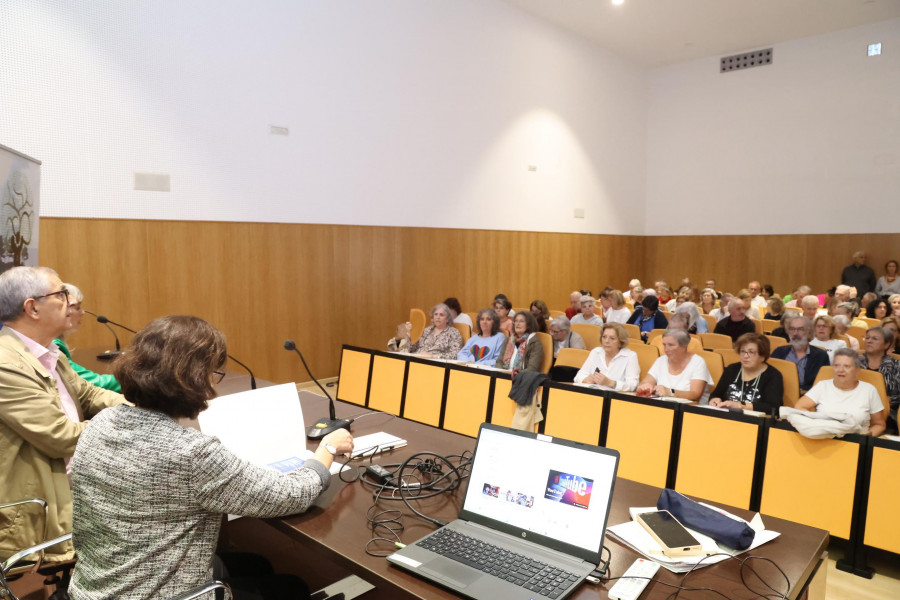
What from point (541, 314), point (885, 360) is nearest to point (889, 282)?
point (885, 360)

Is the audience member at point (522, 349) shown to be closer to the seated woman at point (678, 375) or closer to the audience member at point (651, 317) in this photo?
the seated woman at point (678, 375)

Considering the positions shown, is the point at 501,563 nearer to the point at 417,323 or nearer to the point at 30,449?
the point at 30,449

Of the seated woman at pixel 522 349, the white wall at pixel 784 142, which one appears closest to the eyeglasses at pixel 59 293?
the seated woman at pixel 522 349

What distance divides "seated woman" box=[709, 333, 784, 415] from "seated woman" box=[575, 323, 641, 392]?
25.7 inches

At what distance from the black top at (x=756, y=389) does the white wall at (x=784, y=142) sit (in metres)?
9.12

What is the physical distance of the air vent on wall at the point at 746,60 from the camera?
40.5ft

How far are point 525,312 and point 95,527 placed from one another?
4.65m

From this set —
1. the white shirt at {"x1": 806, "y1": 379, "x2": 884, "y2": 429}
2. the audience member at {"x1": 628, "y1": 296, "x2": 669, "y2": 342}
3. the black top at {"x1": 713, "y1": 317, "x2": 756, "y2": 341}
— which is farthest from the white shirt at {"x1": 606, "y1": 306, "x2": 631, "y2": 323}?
the white shirt at {"x1": 806, "y1": 379, "x2": 884, "y2": 429}

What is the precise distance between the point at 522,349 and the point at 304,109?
420cm

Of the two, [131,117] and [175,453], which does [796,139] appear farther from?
[175,453]

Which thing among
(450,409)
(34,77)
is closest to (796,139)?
(450,409)

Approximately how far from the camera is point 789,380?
14.8ft

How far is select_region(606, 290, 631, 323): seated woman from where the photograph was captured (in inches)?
330

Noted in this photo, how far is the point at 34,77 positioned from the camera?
18.6ft
